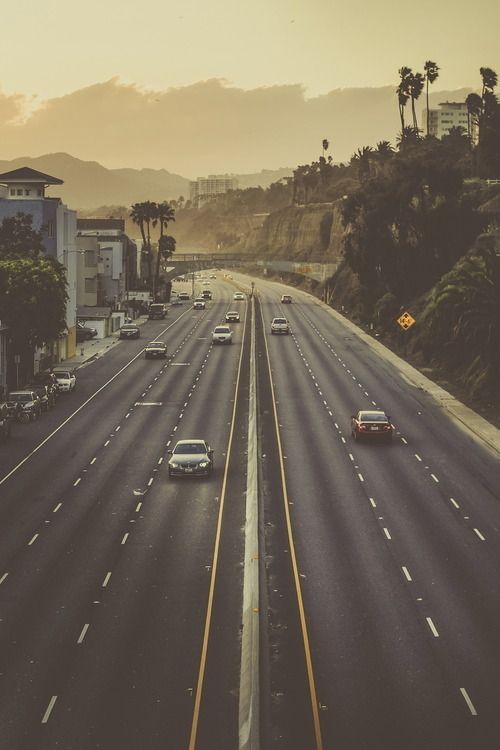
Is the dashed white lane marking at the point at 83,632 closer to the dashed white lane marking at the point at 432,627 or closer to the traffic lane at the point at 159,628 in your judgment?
the traffic lane at the point at 159,628

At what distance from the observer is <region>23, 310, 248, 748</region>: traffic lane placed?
2191cm

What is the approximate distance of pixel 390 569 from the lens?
32.8 m

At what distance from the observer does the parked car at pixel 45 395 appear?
64562mm

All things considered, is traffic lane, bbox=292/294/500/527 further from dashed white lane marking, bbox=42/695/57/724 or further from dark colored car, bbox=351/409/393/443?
dashed white lane marking, bbox=42/695/57/724

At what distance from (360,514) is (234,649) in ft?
48.0

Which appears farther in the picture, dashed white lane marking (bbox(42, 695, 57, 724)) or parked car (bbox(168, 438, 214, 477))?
parked car (bbox(168, 438, 214, 477))

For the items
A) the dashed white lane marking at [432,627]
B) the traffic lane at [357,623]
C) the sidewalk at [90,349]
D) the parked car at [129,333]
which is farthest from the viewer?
the parked car at [129,333]

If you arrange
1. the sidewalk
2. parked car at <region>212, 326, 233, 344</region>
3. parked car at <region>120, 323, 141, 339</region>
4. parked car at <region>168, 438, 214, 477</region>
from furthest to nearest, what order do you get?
parked car at <region>120, 323, 141, 339</region> < parked car at <region>212, 326, 233, 344</region> < the sidewalk < parked car at <region>168, 438, 214, 477</region>

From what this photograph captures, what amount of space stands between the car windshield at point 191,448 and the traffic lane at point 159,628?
280 centimetres

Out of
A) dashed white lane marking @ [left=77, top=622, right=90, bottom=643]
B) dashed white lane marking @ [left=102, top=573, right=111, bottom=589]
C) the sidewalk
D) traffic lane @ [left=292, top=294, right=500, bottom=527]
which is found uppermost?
the sidewalk

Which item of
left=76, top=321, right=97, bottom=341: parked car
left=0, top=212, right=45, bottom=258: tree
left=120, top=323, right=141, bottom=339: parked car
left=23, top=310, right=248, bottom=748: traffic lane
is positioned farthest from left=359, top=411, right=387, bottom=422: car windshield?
left=76, top=321, right=97, bottom=341: parked car

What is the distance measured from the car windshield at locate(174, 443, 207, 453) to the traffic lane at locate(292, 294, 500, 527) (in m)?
10.2

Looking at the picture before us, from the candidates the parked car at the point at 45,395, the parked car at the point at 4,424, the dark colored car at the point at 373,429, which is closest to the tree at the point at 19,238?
the parked car at the point at 45,395

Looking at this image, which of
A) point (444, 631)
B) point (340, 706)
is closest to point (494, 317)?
point (444, 631)
